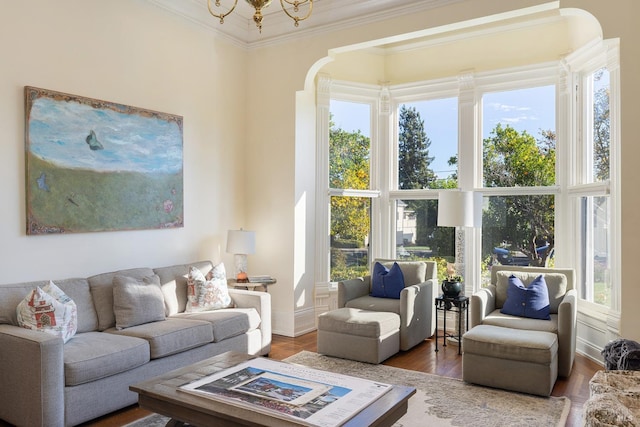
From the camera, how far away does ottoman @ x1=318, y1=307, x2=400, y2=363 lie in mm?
4477

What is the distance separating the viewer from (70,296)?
12.3 feet

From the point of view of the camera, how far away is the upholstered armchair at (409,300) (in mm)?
4836

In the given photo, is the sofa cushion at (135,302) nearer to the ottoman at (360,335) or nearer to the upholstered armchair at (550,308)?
the ottoman at (360,335)

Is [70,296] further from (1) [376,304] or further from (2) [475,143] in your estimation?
(2) [475,143]

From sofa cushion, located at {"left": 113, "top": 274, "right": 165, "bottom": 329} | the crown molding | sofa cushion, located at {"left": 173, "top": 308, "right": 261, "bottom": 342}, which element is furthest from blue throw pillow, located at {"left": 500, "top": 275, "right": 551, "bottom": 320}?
sofa cushion, located at {"left": 113, "top": 274, "right": 165, "bottom": 329}

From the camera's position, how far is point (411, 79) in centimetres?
608

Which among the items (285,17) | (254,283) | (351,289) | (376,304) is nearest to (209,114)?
(285,17)

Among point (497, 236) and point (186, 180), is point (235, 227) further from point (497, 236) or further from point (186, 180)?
point (497, 236)

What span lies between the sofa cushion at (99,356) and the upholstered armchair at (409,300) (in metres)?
2.25

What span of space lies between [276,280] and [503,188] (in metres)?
2.71

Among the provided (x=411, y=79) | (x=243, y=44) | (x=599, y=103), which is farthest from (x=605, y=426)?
(x=243, y=44)

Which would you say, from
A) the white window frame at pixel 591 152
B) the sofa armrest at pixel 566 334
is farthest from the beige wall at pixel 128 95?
the white window frame at pixel 591 152

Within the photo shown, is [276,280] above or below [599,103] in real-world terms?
below

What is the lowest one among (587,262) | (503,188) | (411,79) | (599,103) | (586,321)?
(586,321)
